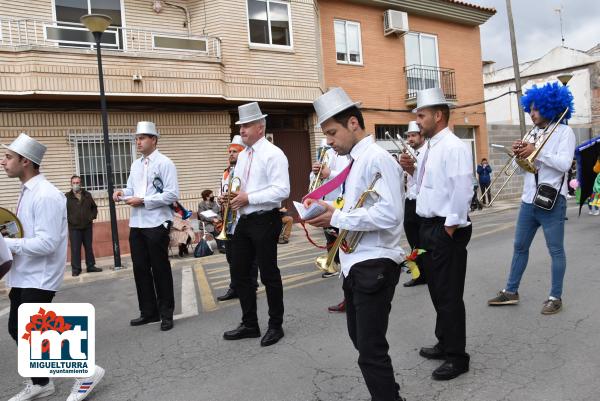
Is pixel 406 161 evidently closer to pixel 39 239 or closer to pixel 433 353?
pixel 433 353

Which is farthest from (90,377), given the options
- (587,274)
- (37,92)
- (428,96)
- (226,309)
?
(37,92)

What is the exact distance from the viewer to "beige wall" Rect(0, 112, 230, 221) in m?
12.1

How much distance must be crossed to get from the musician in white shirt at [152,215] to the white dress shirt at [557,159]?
3.61m

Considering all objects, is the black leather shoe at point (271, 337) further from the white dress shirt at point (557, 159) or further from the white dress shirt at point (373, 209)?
the white dress shirt at point (557, 159)

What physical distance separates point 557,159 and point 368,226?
9.07 ft

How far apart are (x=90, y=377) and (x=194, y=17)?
41.3ft

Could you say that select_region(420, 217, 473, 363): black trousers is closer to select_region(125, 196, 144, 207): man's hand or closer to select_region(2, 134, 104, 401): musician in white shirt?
select_region(2, 134, 104, 401): musician in white shirt

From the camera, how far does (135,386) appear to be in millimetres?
4027

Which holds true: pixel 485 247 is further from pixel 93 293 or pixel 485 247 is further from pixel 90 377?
pixel 90 377

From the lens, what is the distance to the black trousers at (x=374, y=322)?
9.26 ft

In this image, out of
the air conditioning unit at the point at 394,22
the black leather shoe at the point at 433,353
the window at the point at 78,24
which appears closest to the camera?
the black leather shoe at the point at 433,353

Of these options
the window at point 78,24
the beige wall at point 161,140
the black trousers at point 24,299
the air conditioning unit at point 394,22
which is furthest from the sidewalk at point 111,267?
the air conditioning unit at point 394,22

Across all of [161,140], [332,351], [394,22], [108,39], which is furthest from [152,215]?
[394,22]

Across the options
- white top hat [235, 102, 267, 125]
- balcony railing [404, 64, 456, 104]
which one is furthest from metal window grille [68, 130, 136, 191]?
balcony railing [404, 64, 456, 104]
